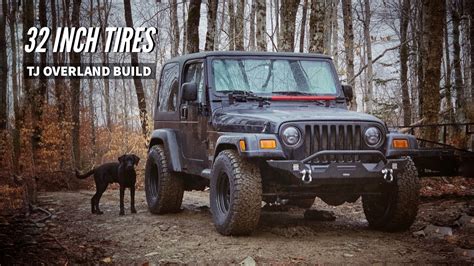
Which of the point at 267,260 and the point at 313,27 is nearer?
the point at 267,260

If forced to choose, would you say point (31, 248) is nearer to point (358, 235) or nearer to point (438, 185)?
point (358, 235)

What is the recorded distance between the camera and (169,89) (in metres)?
9.50

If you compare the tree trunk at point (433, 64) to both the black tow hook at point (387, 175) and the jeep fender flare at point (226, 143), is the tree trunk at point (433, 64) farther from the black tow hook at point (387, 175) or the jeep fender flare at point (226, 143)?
the jeep fender flare at point (226, 143)

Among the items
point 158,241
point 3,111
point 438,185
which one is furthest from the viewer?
point 3,111

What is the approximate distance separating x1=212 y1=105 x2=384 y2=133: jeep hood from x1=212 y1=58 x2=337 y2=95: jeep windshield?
0.40 metres

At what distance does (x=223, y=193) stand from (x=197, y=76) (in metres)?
2.03

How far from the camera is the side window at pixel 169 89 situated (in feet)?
30.2

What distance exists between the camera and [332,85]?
8.34m

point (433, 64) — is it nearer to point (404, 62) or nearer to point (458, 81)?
point (458, 81)

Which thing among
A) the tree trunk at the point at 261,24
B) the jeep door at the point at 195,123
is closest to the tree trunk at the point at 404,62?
the tree trunk at the point at 261,24

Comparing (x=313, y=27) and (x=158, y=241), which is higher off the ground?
(x=313, y=27)

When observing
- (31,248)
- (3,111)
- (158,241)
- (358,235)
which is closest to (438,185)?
(358,235)

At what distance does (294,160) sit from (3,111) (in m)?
19.1

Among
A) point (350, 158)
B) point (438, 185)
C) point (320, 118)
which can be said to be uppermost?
point (320, 118)
